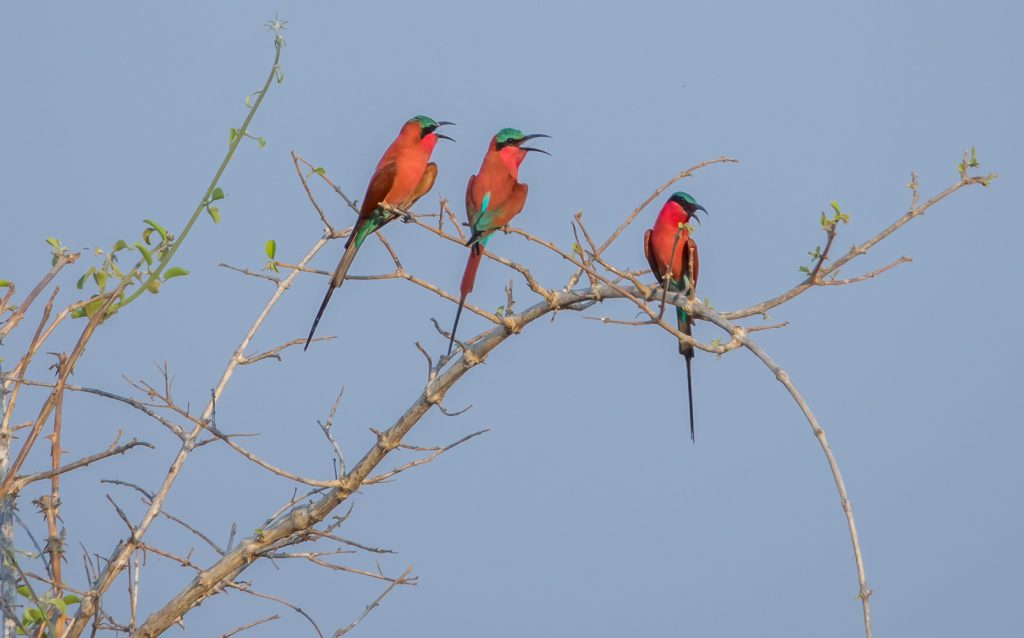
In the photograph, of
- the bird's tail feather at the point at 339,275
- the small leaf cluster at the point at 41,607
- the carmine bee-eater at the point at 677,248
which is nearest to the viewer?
the small leaf cluster at the point at 41,607

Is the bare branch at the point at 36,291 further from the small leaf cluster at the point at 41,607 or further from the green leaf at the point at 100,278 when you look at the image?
the small leaf cluster at the point at 41,607

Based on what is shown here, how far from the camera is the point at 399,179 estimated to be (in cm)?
303

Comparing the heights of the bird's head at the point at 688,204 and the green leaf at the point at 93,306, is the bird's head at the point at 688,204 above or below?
above

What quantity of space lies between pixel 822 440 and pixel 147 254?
3.53ft

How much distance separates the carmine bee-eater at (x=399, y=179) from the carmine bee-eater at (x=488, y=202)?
24 cm

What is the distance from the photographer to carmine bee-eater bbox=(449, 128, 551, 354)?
8.87ft

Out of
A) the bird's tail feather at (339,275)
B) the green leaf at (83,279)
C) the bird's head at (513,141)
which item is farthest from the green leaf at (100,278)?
the bird's head at (513,141)

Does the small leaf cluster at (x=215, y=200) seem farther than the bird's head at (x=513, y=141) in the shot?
No

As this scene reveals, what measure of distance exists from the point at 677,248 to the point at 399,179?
803 millimetres

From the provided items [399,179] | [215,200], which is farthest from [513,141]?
[215,200]

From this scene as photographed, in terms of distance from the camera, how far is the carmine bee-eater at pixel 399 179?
2924 millimetres

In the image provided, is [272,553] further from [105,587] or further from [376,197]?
[376,197]

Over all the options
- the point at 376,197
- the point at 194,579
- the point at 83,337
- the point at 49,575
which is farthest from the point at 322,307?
the point at 83,337

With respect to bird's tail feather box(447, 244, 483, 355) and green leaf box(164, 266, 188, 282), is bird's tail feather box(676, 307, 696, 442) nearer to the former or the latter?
bird's tail feather box(447, 244, 483, 355)
